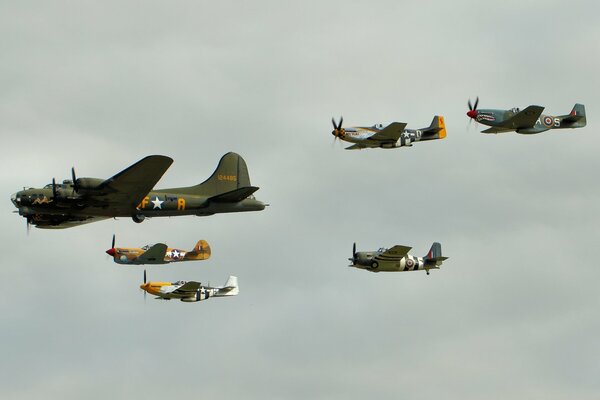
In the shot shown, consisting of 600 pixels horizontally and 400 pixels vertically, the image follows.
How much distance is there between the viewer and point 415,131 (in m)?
81.7

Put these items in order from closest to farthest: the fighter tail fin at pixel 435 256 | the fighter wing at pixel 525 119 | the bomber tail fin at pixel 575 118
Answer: the fighter tail fin at pixel 435 256 → the fighter wing at pixel 525 119 → the bomber tail fin at pixel 575 118

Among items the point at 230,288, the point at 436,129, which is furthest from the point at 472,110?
the point at 230,288

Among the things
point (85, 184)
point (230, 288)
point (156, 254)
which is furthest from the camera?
point (230, 288)

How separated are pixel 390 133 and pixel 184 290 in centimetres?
2106

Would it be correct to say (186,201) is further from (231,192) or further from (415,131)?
(415,131)

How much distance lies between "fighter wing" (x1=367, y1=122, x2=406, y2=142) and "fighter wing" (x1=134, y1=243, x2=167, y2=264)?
1770 centimetres

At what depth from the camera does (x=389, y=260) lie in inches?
3081

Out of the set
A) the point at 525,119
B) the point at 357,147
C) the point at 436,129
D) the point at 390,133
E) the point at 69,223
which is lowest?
the point at 69,223

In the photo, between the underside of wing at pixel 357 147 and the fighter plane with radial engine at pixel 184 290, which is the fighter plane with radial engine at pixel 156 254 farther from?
the underside of wing at pixel 357 147

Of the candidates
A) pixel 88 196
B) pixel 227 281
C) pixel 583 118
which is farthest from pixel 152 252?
pixel 583 118

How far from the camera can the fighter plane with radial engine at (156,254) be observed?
8606cm

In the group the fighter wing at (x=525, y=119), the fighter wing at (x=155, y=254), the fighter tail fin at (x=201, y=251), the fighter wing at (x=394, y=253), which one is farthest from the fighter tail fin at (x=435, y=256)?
the fighter tail fin at (x=201, y=251)

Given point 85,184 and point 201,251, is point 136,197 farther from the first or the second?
point 201,251

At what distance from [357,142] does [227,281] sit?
25.4 m
